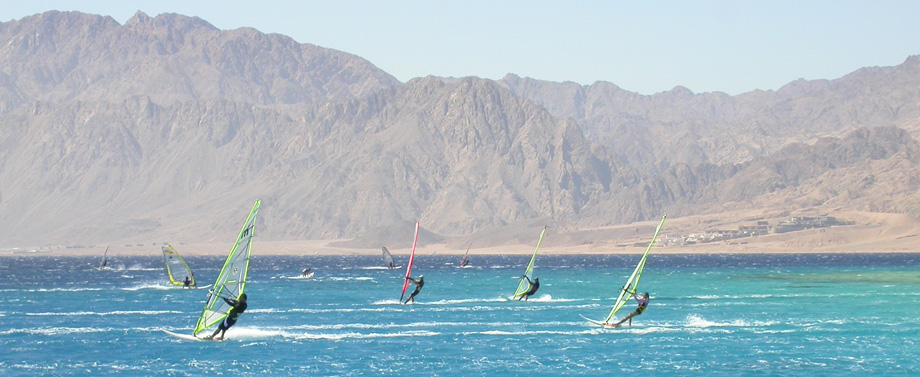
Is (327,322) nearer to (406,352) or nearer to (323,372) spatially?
(406,352)

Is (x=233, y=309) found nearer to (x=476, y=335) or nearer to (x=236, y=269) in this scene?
(x=236, y=269)

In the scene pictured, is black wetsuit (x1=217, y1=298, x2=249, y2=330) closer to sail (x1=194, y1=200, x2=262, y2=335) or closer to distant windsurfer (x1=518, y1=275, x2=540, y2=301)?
sail (x1=194, y1=200, x2=262, y2=335)

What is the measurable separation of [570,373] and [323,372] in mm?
10481

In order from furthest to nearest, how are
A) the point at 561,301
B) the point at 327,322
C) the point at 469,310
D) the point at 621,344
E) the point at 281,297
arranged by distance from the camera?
the point at 281,297 < the point at 561,301 < the point at 469,310 < the point at 327,322 < the point at 621,344

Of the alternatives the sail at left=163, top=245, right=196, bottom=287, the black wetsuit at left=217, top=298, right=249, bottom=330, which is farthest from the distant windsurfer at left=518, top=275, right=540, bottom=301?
the sail at left=163, top=245, right=196, bottom=287

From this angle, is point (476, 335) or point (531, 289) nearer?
point (476, 335)

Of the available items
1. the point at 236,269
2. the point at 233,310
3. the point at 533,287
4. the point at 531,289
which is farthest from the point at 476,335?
the point at 531,289

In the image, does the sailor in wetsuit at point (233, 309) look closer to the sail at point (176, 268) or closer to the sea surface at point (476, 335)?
the sea surface at point (476, 335)

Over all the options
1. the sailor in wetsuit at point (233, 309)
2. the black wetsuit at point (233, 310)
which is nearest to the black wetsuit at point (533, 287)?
the sailor in wetsuit at point (233, 309)

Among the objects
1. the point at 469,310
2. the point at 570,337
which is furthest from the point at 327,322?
the point at 570,337

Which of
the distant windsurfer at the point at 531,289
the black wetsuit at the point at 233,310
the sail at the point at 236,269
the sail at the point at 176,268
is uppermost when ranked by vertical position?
the sail at the point at 236,269

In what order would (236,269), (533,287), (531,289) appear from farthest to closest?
(531,289)
(533,287)
(236,269)

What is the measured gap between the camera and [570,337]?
209 ft

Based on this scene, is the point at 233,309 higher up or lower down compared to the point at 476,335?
higher up
